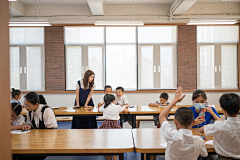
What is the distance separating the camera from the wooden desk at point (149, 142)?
1.72 m

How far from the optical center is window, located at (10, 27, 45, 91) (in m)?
6.37

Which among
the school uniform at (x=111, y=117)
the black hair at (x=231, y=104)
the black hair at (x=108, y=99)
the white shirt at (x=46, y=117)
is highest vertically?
the black hair at (x=231, y=104)

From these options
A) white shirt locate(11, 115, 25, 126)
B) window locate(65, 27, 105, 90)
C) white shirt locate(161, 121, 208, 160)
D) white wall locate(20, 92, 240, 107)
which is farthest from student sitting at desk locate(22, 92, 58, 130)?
window locate(65, 27, 105, 90)

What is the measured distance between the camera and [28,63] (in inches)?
252

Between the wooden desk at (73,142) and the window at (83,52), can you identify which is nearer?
the wooden desk at (73,142)

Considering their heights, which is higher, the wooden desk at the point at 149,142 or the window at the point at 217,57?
the window at the point at 217,57

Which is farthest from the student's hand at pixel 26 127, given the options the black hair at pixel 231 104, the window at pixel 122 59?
the window at pixel 122 59

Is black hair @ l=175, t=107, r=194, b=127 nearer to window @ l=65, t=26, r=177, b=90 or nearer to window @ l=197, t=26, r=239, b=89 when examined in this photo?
window @ l=65, t=26, r=177, b=90

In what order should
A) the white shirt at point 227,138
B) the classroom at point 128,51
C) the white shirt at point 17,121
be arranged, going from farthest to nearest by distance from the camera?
the classroom at point 128,51 → the white shirt at point 17,121 → the white shirt at point 227,138

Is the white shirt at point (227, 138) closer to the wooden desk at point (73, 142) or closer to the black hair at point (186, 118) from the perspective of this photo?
the black hair at point (186, 118)

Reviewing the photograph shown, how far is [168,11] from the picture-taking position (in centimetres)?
626

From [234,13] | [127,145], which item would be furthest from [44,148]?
[234,13]

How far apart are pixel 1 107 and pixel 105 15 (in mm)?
5852

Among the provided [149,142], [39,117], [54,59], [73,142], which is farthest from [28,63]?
[149,142]
